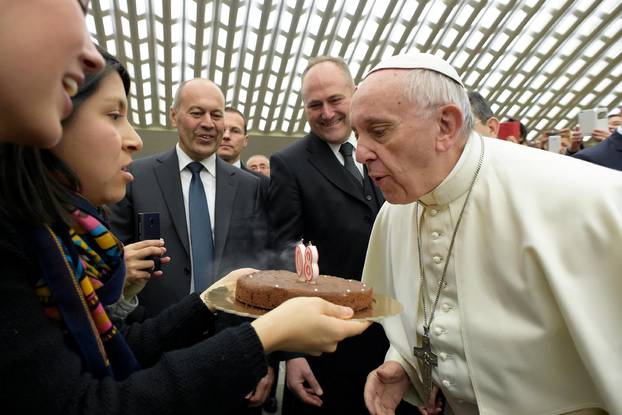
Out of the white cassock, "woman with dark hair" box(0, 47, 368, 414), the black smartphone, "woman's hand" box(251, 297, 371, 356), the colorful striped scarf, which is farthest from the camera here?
the black smartphone

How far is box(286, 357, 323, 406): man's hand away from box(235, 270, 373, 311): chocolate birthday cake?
86 cm

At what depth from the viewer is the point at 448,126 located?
6.59 ft

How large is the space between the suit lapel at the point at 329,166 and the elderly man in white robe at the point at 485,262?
2.17ft

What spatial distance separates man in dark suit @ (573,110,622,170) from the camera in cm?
394

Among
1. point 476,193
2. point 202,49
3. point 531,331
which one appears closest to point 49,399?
point 531,331

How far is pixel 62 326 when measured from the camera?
113cm

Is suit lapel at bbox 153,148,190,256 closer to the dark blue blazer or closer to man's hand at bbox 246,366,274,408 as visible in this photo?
man's hand at bbox 246,366,274,408

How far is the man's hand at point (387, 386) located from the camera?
2.08m

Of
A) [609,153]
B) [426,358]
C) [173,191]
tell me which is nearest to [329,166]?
[173,191]

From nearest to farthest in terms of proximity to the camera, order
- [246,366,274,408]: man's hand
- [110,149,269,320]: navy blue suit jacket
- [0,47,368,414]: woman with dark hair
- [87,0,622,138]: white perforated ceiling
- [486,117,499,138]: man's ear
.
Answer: [0,47,368,414]: woman with dark hair, [246,366,274,408]: man's hand, [110,149,269,320]: navy blue suit jacket, [486,117,499,138]: man's ear, [87,0,622,138]: white perforated ceiling

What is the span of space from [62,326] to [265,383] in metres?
1.69

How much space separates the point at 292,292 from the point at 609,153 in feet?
10.6

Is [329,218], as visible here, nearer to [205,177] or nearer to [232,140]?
[205,177]

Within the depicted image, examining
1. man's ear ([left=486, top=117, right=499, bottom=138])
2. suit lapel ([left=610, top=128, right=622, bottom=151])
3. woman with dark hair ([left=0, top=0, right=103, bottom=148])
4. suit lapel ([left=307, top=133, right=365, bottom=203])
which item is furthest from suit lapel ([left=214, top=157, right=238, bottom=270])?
suit lapel ([left=610, top=128, right=622, bottom=151])
